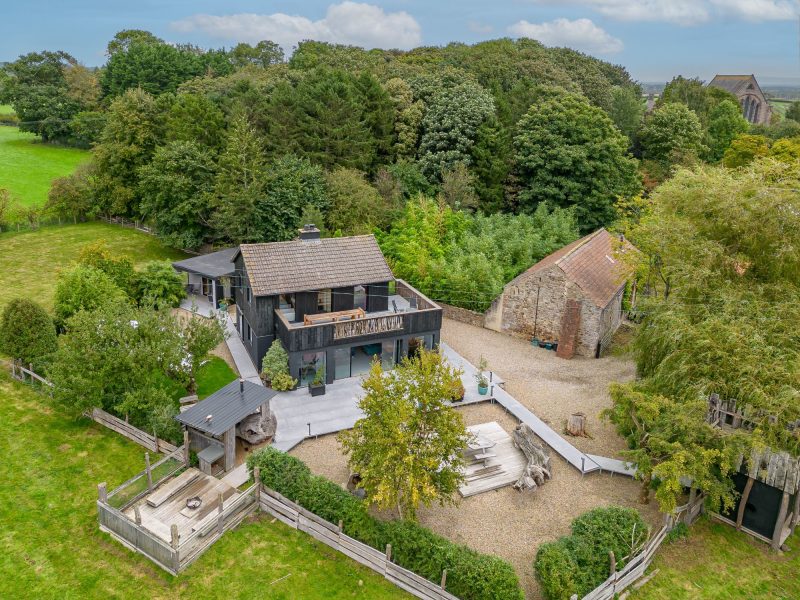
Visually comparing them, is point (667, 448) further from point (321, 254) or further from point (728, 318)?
point (321, 254)

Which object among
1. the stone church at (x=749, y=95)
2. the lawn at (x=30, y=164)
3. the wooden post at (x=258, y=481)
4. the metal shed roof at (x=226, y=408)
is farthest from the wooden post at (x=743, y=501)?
the stone church at (x=749, y=95)

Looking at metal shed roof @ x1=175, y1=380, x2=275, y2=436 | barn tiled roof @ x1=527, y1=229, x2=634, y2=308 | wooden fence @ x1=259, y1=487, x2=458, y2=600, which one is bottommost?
wooden fence @ x1=259, y1=487, x2=458, y2=600

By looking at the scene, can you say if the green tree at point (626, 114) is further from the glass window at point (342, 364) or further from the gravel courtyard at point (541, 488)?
the glass window at point (342, 364)

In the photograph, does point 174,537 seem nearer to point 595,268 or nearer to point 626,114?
point 595,268

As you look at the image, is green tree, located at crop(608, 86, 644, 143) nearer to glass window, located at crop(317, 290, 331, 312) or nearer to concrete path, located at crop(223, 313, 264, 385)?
glass window, located at crop(317, 290, 331, 312)

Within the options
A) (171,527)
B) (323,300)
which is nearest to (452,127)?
(323,300)

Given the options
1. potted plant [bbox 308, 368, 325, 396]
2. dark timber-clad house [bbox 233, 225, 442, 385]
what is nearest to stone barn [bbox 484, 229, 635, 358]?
dark timber-clad house [bbox 233, 225, 442, 385]
